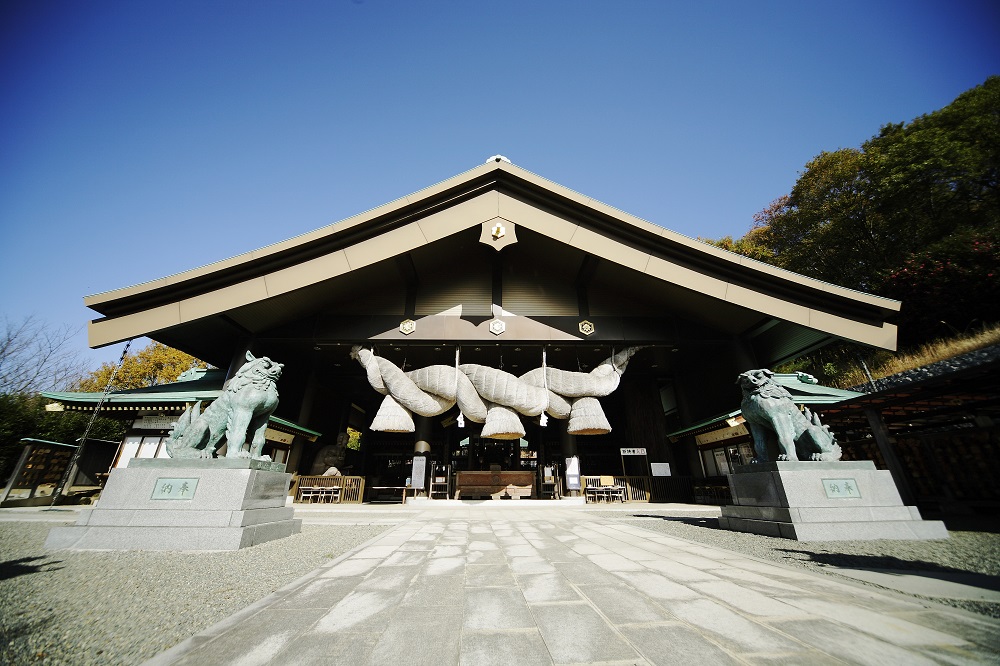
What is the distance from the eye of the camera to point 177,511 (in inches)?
193

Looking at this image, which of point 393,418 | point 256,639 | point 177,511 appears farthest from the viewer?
point 393,418

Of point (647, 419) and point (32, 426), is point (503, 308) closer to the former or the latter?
point (647, 419)

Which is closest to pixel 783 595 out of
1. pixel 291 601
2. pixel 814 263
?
pixel 291 601

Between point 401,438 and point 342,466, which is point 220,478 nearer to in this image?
point 342,466

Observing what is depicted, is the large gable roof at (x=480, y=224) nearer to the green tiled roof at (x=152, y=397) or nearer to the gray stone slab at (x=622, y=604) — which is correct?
the green tiled roof at (x=152, y=397)

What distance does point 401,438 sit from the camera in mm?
18719

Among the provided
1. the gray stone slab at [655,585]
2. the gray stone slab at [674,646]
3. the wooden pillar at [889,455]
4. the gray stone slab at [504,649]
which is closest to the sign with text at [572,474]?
the wooden pillar at [889,455]

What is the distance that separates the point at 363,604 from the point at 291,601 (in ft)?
1.69

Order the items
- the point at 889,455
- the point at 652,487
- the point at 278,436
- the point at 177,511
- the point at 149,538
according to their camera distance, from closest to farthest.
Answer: the point at 149,538 < the point at 177,511 < the point at 889,455 < the point at 278,436 < the point at 652,487

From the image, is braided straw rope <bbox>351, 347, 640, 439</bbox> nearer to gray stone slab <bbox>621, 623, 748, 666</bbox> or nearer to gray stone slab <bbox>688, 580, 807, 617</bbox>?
gray stone slab <bbox>688, 580, 807, 617</bbox>

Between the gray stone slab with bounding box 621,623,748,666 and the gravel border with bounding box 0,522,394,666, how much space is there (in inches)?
99.6

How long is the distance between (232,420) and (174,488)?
111 cm

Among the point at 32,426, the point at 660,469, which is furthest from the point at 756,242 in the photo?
the point at 32,426

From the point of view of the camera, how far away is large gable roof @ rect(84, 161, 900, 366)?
27.2ft
